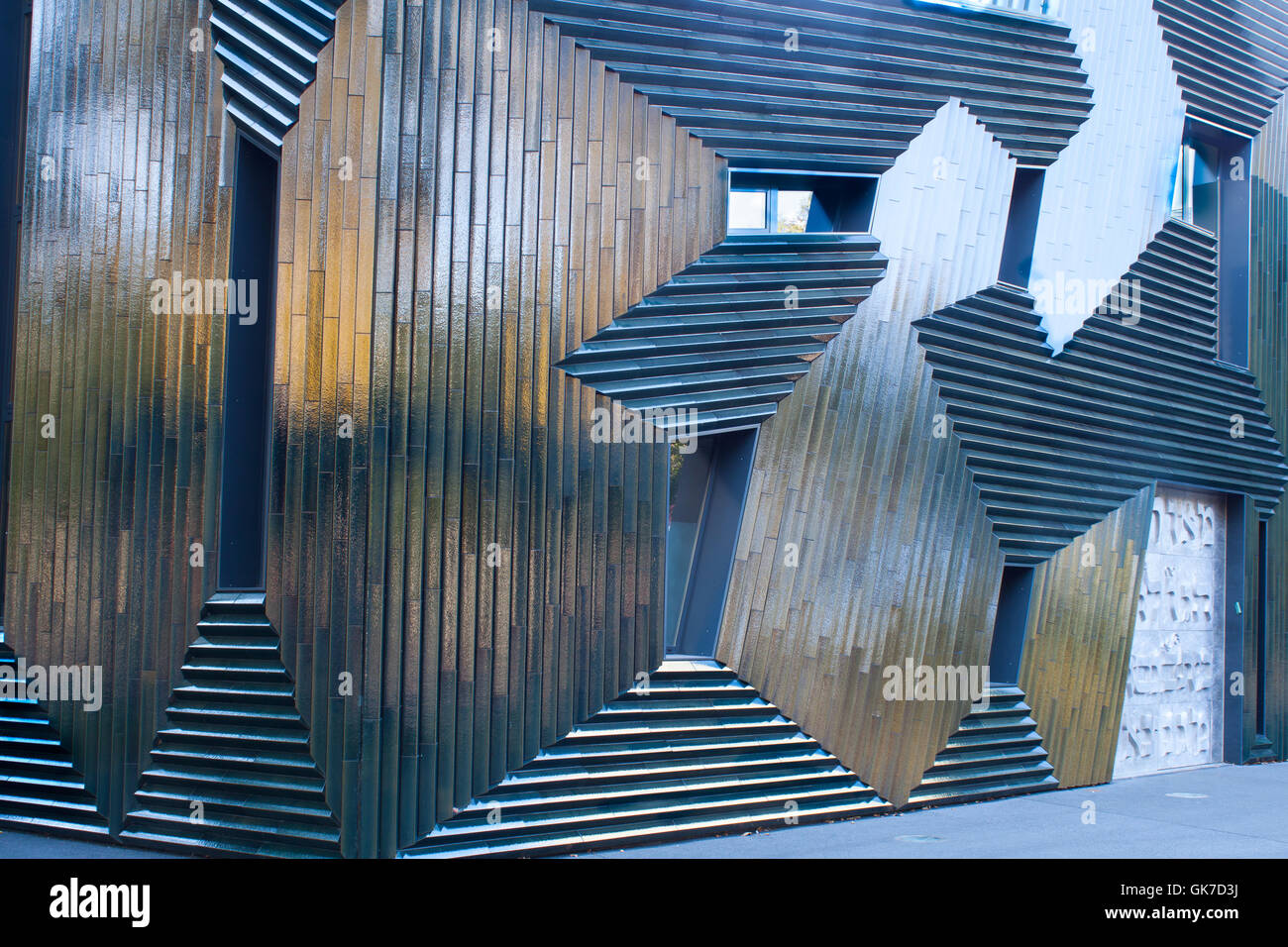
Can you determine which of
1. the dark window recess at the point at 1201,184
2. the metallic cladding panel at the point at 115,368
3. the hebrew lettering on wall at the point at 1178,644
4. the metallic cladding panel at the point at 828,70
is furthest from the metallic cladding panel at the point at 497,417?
the dark window recess at the point at 1201,184

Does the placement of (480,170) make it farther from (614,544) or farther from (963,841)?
(963,841)

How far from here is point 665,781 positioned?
767cm

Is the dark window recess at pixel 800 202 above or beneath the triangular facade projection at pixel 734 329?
above

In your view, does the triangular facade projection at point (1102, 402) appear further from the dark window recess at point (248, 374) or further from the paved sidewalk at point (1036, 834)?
the dark window recess at point (248, 374)

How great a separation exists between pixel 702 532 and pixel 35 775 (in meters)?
5.15

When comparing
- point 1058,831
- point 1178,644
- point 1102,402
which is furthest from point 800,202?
point 1178,644

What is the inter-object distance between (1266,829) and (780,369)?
17.1 feet

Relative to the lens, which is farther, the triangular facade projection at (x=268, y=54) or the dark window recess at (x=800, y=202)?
the dark window recess at (x=800, y=202)

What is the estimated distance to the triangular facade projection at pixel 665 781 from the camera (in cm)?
706

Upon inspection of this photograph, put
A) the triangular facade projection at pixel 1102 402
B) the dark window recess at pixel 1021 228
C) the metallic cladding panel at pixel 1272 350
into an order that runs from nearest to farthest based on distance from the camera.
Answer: the triangular facade projection at pixel 1102 402
the dark window recess at pixel 1021 228
the metallic cladding panel at pixel 1272 350

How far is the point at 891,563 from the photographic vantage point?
8.95 m

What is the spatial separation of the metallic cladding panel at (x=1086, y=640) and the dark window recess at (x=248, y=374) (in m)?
6.93

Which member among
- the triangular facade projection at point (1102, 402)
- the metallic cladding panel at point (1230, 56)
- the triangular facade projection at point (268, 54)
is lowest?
the triangular facade projection at point (1102, 402)
